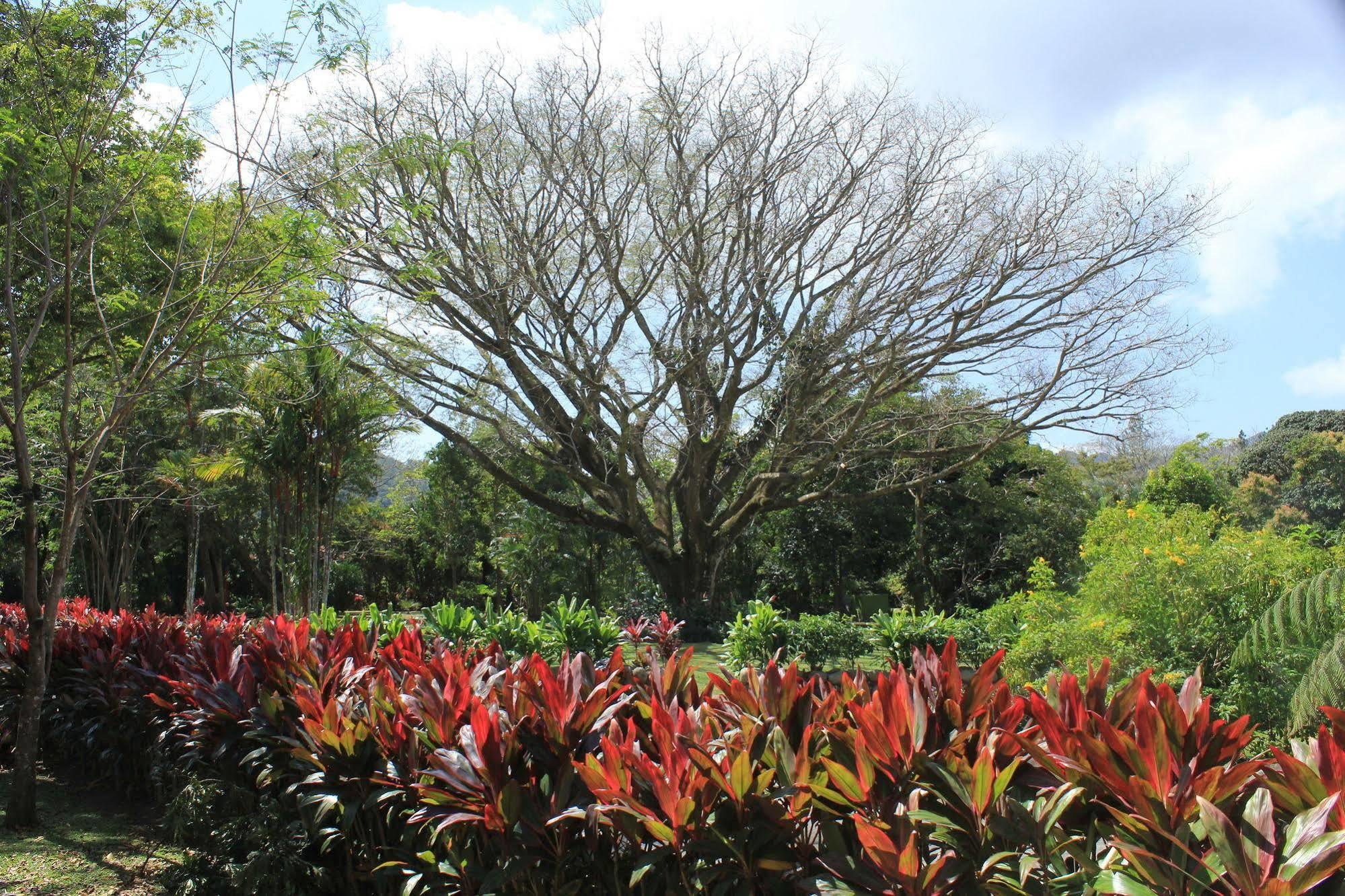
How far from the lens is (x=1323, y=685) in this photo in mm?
4383

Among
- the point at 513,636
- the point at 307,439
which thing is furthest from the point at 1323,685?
the point at 307,439

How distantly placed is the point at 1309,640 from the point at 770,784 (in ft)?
14.0

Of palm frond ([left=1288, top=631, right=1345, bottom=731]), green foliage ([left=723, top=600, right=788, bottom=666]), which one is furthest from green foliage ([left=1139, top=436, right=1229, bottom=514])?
palm frond ([left=1288, top=631, right=1345, bottom=731])

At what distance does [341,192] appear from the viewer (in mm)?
6473

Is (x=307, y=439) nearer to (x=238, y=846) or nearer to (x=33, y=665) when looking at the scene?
(x=33, y=665)

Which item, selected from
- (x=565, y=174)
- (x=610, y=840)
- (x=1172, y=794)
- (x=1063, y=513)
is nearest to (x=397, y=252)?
(x=565, y=174)

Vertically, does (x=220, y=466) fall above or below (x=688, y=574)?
above

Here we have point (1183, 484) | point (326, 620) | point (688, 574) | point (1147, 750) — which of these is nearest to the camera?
point (1147, 750)

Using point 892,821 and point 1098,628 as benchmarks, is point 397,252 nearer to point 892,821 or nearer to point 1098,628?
point 1098,628

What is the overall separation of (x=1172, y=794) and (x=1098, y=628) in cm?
543

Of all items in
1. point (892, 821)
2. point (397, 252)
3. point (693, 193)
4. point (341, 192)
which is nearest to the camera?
point (892, 821)

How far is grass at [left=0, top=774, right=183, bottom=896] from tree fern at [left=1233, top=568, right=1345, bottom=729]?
5510 mm

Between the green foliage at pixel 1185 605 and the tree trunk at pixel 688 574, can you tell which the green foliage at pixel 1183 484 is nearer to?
the tree trunk at pixel 688 574

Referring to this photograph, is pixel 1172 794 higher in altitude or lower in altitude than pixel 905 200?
lower
